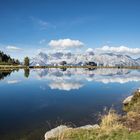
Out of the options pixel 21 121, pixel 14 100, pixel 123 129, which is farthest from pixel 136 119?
pixel 14 100

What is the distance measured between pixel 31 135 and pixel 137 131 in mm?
8155

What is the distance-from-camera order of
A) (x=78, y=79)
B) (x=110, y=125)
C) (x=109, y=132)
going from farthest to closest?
1. (x=78, y=79)
2. (x=110, y=125)
3. (x=109, y=132)

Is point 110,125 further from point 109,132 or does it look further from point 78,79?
point 78,79

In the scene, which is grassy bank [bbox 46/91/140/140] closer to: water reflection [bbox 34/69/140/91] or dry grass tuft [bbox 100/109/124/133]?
dry grass tuft [bbox 100/109/124/133]

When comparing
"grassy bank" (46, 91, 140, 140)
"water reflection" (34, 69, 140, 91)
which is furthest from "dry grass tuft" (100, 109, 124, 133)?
"water reflection" (34, 69, 140, 91)

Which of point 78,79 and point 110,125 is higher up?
point 110,125

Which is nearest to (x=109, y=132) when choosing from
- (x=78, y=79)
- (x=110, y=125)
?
(x=110, y=125)

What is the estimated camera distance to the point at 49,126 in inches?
954

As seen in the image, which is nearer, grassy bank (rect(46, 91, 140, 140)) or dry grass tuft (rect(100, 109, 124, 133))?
grassy bank (rect(46, 91, 140, 140))

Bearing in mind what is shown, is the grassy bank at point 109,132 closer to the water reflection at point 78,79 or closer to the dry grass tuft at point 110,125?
the dry grass tuft at point 110,125

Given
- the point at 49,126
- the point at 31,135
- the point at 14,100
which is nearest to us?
the point at 31,135

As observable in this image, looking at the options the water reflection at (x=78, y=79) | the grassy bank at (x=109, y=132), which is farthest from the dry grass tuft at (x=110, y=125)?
the water reflection at (x=78, y=79)

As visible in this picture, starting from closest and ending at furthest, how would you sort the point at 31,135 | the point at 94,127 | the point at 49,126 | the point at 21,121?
the point at 94,127, the point at 31,135, the point at 49,126, the point at 21,121

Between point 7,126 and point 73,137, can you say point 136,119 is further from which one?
point 7,126
